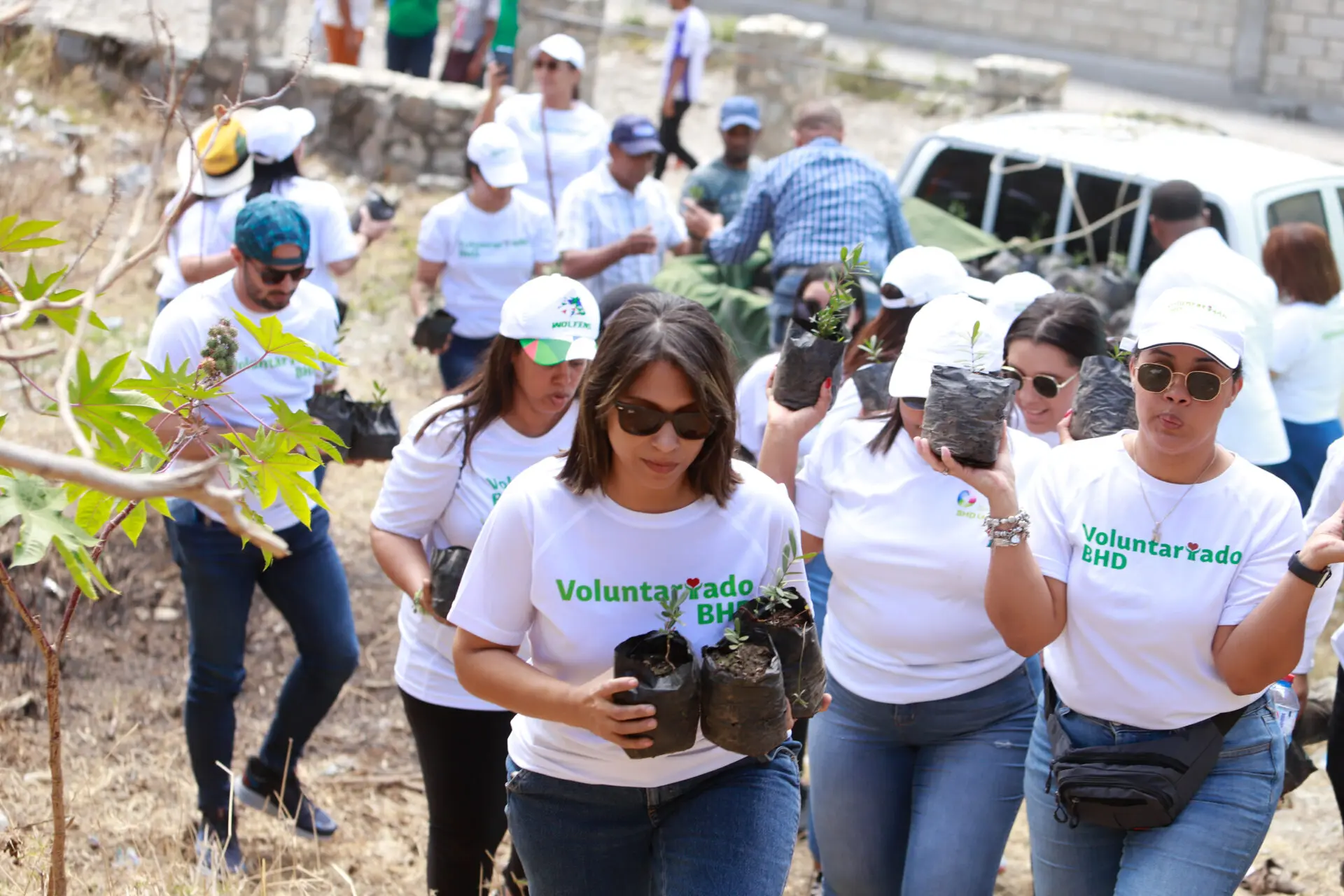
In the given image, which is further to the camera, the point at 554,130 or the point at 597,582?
the point at 554,130

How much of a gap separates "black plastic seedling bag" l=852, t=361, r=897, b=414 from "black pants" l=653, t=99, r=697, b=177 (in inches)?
319

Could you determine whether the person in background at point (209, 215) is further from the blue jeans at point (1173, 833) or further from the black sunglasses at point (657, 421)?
the blue jeans at point (1173, 833)

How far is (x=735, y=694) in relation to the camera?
9.05ft

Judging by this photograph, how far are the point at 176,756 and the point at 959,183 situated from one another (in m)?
5.29

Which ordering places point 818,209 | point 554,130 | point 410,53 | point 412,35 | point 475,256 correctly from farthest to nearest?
point 410,53 → point 412,35 → point 554,130 → point 818,209 → point 475,256

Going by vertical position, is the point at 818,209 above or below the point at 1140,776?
above

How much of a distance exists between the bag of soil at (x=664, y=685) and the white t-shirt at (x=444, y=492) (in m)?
1.02

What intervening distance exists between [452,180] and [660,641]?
382 inches

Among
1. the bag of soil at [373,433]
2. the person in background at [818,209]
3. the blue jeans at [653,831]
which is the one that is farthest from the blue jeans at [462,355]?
the blue jeans at [653,831]

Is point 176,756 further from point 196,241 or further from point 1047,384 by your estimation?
point 1047,384

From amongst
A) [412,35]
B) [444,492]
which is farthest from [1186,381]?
[412,35]

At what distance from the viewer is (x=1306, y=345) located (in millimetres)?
6094

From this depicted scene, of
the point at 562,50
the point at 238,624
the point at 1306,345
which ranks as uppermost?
the point at 562,50

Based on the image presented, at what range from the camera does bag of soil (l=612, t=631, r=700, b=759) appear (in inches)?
107
